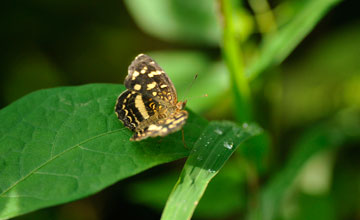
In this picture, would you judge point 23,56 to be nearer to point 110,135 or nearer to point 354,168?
point 110,135

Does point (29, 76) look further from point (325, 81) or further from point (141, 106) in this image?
point (325, 81)

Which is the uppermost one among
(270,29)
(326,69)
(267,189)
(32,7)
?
(32,7)

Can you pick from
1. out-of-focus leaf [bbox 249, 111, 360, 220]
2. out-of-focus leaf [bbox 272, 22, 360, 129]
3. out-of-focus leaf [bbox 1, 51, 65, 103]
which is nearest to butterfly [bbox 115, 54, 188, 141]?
out-of-focus leaf [bbox 249, 111, 360, 220]

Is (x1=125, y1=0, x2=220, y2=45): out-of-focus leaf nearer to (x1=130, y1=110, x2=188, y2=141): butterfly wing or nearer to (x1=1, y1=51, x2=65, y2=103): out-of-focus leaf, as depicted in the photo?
(x1=1, y1=51, x2=65, y2=103): out-of-focus leaf

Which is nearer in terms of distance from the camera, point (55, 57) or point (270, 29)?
point (270, 29)

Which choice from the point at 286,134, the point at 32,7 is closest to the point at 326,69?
the point at 286,134

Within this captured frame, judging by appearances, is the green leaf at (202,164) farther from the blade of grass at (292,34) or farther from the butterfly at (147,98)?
the blade of grass at (292,34)

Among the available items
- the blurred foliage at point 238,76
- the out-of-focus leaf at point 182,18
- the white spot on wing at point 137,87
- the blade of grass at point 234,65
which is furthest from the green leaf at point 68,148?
the out-of-focus leaf at point 182,18
